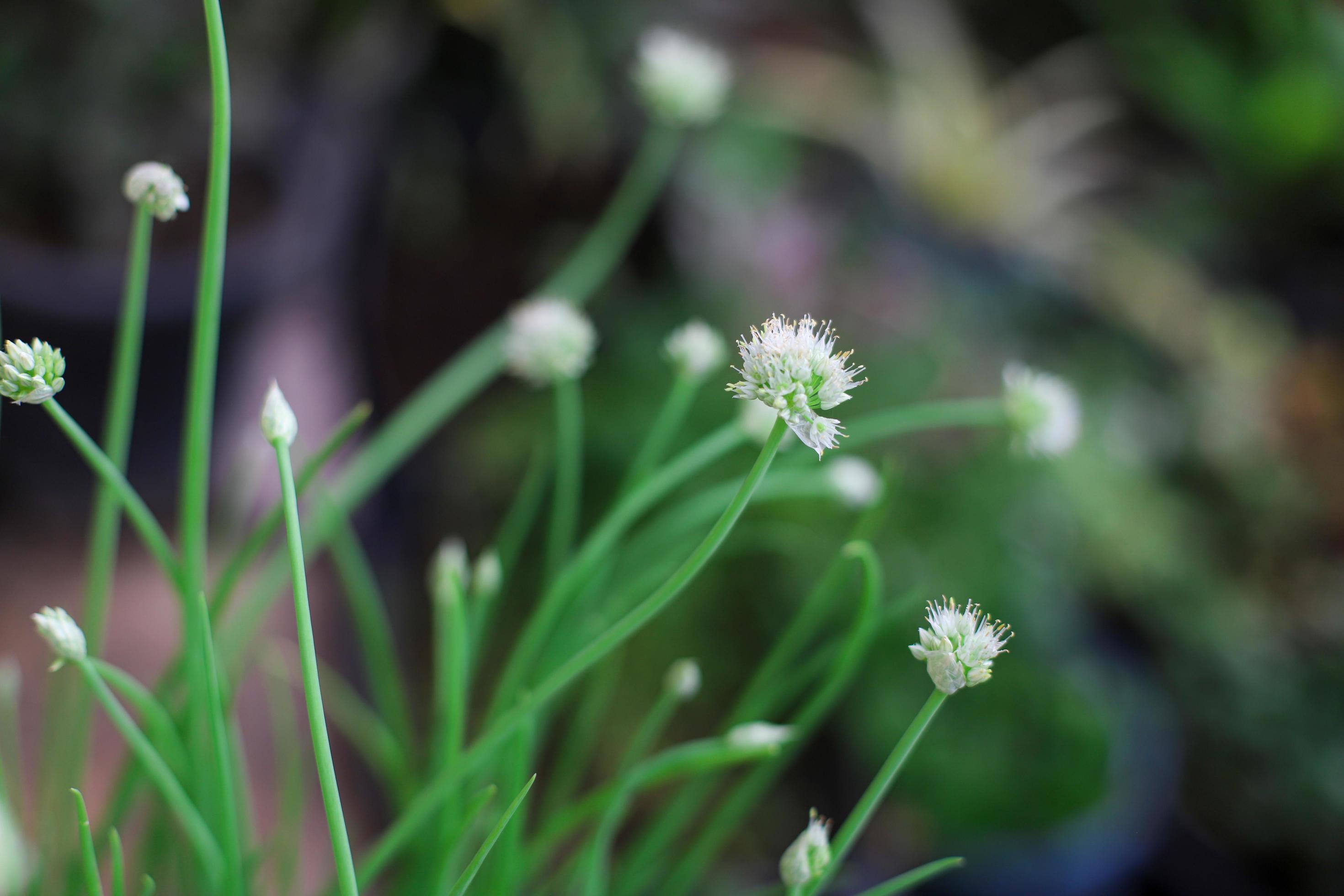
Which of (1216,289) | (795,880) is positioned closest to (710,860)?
(795,880)

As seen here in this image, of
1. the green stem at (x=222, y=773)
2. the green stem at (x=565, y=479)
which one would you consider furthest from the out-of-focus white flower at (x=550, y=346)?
the green stem at (x=222, y=773)

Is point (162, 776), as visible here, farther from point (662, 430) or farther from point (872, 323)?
point (872, 323)

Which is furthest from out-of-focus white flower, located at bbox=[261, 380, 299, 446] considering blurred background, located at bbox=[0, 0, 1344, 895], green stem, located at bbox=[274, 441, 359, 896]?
blurred background, located at bbox=[0, 0, 1344, 895]

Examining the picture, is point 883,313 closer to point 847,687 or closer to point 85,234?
point 847,687

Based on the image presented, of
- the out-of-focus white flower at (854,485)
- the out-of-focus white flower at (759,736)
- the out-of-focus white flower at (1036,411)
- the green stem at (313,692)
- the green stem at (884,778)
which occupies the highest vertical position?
the out-of-focus white flower at (1036,411)

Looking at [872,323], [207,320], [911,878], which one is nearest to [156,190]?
[207,320]

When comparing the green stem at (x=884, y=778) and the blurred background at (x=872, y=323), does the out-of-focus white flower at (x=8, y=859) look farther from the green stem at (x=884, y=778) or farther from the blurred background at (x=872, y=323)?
the blurred background at (x=872, y=323)
